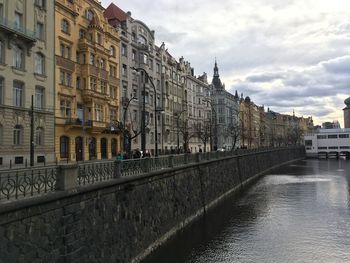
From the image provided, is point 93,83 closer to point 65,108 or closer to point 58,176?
point 65,108

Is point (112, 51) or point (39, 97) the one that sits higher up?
point (112, 51)

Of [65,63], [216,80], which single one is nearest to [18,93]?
[65,63]

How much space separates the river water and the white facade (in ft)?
327

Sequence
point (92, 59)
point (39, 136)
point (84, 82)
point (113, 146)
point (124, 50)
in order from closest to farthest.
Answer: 1. point (39, 136)
2. point (84, 82)
3. point (92, 59)
4. point (113, 146)
5. point (124, 50)

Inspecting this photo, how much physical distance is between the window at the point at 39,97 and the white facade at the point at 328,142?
114m

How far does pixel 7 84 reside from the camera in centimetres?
3338

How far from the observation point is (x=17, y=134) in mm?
34875

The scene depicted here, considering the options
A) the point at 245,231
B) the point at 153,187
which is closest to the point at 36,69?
the point at 153,187

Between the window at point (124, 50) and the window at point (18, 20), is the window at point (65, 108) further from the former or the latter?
the window at point (124, 50)

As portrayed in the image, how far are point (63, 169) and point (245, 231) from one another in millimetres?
15665

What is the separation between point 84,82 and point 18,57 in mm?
10840

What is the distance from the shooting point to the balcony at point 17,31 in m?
32.4

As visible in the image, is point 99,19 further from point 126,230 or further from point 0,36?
point 126,230

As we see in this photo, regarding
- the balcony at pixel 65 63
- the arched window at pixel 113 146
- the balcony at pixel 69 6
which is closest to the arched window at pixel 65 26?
the balcony at pixel 69 6
